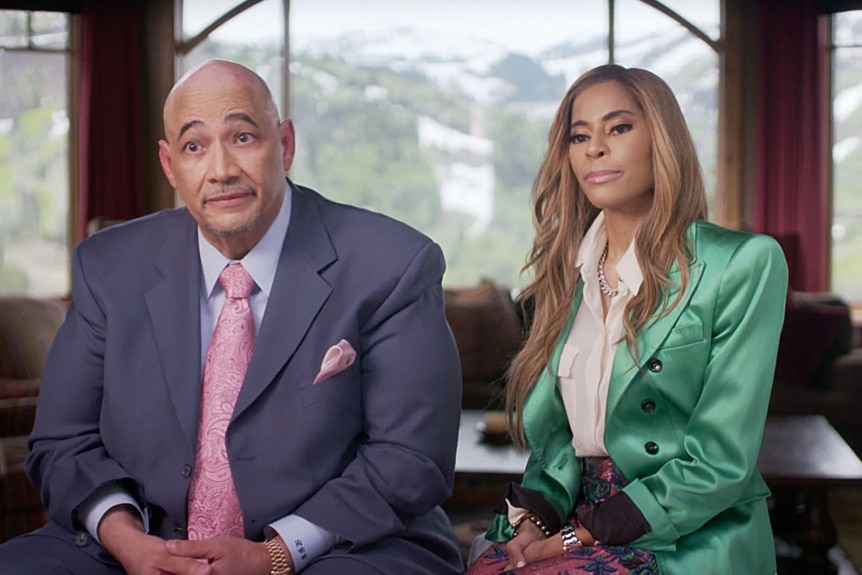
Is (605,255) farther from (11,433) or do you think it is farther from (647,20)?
(647,20)

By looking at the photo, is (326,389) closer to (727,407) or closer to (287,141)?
(287,141)

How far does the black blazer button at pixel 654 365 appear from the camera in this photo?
162 centimetres

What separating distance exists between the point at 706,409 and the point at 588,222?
0.41 metres

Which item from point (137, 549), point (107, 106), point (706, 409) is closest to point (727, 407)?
point (706, 409)

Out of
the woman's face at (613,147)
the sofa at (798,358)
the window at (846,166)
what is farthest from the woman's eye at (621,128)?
the window at (846,166)

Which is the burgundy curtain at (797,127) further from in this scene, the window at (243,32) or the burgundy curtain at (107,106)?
the burgundy curtain at (107,106)

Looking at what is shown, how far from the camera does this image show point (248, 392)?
1688mm

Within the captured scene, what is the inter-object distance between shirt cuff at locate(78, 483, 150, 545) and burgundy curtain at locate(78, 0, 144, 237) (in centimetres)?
567

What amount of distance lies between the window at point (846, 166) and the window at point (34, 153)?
16.8 feet

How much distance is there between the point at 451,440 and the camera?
1764 millimetres

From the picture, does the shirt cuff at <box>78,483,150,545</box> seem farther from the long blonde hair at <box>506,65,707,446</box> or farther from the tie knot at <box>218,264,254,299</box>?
the long blonde hair at <box>506,65,707,446</box>

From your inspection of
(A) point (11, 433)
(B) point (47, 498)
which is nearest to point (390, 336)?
(B) point (47, 498)

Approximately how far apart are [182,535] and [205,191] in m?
0.55

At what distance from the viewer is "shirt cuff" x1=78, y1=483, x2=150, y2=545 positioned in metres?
1.71
